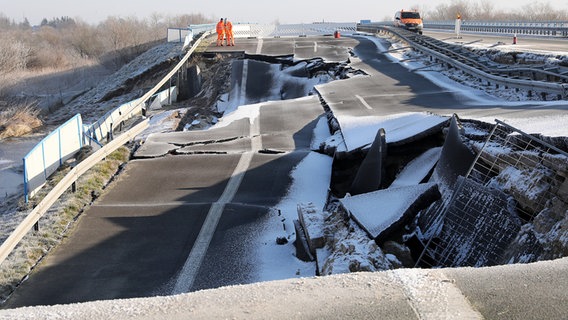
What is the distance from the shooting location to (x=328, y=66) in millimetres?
26047

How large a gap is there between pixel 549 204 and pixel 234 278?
3.80 metres

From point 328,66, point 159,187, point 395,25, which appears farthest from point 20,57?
point 159,187

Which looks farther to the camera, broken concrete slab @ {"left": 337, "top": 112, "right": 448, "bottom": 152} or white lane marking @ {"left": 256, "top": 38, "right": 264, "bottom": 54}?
white lane marking @ {"left": 256, "top": 38, "right": 264, "bottom": 54}

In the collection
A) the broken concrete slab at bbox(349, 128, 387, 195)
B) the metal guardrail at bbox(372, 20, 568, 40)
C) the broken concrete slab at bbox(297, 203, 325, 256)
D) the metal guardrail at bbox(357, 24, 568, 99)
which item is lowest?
the broken concrete slab at bbox(297, 203, 325, 256)

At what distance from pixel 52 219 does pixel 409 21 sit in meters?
37.2

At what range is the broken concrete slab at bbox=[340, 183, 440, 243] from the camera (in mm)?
7023

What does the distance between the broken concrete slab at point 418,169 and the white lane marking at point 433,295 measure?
4866 mm

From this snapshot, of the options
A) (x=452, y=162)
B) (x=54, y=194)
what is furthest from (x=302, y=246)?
(x=54, y=194)

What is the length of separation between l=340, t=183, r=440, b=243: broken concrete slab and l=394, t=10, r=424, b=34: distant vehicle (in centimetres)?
3631

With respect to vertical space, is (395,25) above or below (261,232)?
above

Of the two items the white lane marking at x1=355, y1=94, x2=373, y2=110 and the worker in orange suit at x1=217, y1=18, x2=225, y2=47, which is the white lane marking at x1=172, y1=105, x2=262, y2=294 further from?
the worker in orange suit at x1=217, y1=18, x2=225, y2=47

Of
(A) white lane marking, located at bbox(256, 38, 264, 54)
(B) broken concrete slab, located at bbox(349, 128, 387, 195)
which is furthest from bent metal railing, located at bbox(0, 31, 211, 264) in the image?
(A) white lane marking, located at bbox(256, 38, 264, 54)

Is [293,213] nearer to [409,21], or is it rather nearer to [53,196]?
[53,196]

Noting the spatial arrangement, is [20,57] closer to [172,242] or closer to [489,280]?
[172,242]
